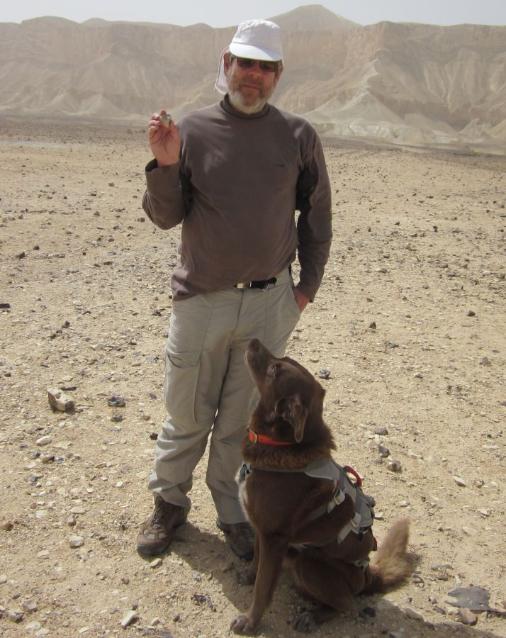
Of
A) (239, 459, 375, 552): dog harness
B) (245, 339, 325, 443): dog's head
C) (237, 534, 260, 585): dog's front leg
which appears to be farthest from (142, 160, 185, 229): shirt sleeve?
(237, 534, 260, 585): dog's front leg

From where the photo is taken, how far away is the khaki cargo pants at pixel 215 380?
360 cm

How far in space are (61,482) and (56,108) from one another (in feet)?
289

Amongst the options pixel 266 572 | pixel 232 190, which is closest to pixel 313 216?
pixel 232 190

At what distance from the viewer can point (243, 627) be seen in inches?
132

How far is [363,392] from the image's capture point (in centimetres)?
602

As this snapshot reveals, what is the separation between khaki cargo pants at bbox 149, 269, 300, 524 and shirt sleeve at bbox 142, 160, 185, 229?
19.0 inches

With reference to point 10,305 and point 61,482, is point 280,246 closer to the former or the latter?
point 61,482

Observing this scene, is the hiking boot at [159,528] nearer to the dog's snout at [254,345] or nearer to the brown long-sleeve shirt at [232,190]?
the dog's snout at [254,345]

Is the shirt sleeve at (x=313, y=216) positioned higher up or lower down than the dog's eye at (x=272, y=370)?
higher up

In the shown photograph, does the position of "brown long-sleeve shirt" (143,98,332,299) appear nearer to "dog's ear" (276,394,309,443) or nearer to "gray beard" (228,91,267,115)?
"gray beard" (228,91,267,115)

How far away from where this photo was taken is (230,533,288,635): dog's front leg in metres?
3.23

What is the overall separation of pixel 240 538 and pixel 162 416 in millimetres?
1642

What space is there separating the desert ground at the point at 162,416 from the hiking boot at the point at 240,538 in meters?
0.08

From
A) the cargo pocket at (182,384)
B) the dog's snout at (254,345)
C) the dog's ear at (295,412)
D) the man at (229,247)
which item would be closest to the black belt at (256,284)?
the man at (229,247)
